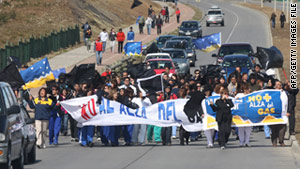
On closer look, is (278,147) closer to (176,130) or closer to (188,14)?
(176,130)

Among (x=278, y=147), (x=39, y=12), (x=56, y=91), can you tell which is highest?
A: (x=39, y=12)

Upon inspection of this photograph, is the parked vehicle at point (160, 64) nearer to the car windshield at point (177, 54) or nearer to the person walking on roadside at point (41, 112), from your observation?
the car windshield at point (177, 54)

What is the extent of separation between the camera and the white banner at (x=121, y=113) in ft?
73.9

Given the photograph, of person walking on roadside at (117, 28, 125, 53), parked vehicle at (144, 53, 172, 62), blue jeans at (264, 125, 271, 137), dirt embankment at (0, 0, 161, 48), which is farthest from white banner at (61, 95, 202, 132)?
dirt embankment at (0, 0, 161, 48)

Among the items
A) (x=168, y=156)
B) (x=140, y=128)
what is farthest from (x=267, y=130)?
(x=168, y=156)

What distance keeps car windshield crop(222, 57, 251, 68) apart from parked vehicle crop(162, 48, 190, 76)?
17.2 ft

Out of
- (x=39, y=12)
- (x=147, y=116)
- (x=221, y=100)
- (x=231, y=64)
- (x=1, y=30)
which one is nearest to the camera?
(x=221, y=100)

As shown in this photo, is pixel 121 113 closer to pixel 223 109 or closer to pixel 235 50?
pixel 223 109

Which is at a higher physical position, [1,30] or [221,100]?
[1,30]

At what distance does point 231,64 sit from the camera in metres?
36.0

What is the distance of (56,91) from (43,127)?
1515mm

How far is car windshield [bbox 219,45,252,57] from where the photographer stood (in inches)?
1593

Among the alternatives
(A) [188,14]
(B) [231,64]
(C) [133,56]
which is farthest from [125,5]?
(B) [231,64]

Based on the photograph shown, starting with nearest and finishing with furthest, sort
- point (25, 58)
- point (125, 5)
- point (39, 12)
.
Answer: point (25, 58) → point (39, 12) → point (125, 5)
